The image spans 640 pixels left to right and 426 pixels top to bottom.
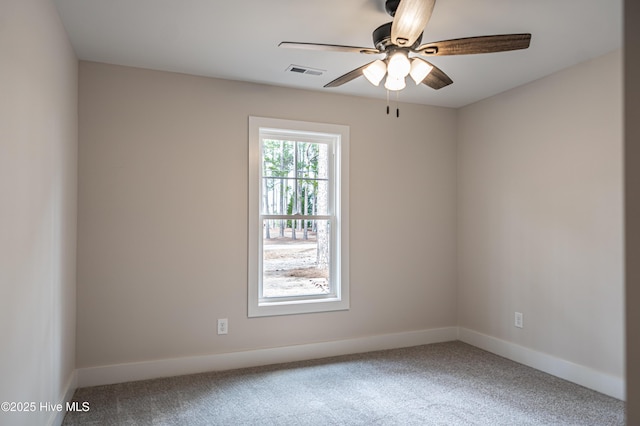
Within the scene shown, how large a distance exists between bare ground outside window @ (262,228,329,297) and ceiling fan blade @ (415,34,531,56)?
2.16 m

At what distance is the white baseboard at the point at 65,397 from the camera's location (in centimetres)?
243

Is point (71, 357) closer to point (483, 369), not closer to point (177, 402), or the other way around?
point (177, 402)

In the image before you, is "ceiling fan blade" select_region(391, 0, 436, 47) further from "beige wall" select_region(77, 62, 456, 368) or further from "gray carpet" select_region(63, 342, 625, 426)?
"gray carpet" select_region(63, 342, 625, 426)

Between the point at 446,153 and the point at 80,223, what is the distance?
11.6 feet

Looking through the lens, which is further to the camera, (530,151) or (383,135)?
(383,135)

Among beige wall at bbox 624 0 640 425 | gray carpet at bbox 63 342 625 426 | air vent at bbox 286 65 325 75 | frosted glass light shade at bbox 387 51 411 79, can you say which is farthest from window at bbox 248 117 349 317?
beige wall at bbox 624 0 640 425

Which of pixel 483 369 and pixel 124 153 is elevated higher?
pixel 124 153

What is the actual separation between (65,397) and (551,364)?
3634mm

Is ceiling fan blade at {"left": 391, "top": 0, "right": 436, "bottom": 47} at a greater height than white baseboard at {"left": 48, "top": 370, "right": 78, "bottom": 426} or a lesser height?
greater

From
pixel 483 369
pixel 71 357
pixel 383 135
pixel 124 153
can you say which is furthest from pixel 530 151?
pixel 71 357

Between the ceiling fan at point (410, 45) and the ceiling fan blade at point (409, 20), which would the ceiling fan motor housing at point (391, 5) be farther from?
the ceiling fan blade at point (409, 20)

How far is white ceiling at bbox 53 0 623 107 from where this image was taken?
244cm

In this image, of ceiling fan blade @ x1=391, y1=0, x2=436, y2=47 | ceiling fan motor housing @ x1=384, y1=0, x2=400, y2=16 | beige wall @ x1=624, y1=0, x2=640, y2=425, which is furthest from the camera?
ceiling fan motor housing @ x1=384, y1=0, x2=400, y2=16

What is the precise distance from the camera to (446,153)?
Answer: 461 centimetres
